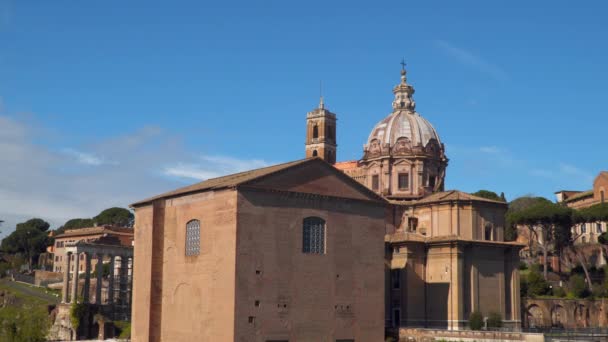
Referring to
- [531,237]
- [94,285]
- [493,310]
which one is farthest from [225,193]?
[531,237]

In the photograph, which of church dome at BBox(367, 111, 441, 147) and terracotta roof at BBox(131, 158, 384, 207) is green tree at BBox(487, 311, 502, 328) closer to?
terracotta roof at BBox(131, 158, 384, 207)

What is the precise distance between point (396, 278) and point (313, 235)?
1158 cm

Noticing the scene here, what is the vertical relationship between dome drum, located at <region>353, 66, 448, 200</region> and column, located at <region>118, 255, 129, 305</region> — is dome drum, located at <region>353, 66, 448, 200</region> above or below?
above

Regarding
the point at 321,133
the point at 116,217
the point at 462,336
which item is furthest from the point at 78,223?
the point at 462,336

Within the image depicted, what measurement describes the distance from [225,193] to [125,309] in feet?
74.3

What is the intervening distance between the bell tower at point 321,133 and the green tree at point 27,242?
124 ft

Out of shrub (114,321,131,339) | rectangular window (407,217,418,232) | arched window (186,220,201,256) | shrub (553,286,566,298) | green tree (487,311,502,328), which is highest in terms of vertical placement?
rectangular window (407,217,418,232)

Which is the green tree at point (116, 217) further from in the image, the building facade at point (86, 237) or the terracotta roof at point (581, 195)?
the terracotta roof at point (581, 195)

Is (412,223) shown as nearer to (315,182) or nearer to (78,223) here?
(315,182)

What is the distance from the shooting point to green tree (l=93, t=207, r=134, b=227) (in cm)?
10412

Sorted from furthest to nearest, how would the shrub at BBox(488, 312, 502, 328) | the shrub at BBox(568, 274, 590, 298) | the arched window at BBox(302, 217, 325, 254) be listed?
the shrub at BBox(568, 274, 590, 298)
the shrub at BBox(488, 312, 502, 328)
the arched window at BBox(302, 217, 325, 254)

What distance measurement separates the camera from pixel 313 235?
39.1 metres

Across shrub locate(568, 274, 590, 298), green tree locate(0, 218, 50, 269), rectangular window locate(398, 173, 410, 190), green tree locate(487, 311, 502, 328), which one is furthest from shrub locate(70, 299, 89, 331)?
green tree locate(0, 218, 50, 269)

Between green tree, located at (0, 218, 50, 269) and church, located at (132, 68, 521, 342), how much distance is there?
5705 cm
